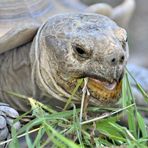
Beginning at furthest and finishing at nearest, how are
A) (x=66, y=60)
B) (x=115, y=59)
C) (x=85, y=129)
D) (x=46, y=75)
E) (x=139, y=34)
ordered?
(x=139, y=34) → (x=46, y=75) → (x=66, y=60) → (x=115, y=59) → (x=85, y=129)

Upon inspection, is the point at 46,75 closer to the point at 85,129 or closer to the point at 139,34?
the point at 85,129

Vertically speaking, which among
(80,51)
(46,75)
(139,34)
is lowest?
(139,34)

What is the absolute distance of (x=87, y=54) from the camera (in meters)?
1.61

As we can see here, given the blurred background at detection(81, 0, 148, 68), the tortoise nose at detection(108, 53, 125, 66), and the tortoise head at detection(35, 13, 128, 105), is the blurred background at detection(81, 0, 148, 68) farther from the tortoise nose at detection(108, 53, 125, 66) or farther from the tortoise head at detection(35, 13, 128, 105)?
the tortoise nose at detection(108, 53, 125, 66)

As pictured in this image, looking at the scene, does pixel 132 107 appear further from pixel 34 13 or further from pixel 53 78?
pixel 34 13

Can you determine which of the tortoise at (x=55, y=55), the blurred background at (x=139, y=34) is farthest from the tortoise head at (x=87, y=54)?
the blurred background at (x=139, y=34)

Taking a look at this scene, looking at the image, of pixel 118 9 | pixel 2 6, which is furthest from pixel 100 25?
pixel 118 9

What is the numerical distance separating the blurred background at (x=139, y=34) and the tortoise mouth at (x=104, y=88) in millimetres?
1739

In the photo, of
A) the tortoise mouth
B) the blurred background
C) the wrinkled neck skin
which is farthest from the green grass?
the blurred background

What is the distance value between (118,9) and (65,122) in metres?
1.27

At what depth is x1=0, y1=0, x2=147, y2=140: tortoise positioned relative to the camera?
5.24ft

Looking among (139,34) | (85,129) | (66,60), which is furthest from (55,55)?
(139,34)

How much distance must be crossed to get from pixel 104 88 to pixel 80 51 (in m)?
0.12

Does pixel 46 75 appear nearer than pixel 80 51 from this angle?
No
